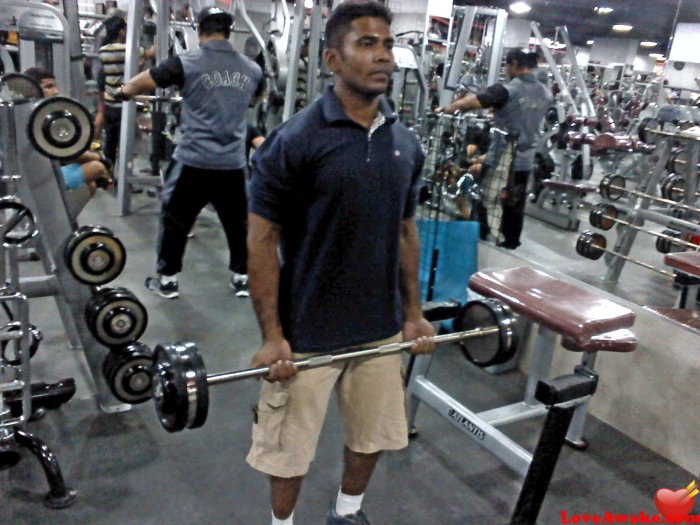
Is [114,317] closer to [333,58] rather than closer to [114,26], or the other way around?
[333,58]

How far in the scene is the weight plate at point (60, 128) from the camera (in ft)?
6.08

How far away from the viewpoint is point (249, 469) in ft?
6.52

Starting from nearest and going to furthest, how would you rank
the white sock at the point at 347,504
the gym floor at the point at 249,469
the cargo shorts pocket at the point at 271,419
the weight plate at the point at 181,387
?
the weight plate at the point at 181,387
the cargo shorts pocket at the point at 271,419
the white sock at the point at 347,504
the gym floor at the point at 249,469

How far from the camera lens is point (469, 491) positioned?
1.99 meters

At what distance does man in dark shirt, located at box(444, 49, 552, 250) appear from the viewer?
3184 millimetres

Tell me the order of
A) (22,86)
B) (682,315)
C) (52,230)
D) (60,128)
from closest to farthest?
1. (60,128)
2. (52,230)
3. (682,315)
4. (22,86)

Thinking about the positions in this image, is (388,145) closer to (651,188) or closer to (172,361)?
(172,361)

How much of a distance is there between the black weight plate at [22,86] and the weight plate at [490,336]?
189 cm

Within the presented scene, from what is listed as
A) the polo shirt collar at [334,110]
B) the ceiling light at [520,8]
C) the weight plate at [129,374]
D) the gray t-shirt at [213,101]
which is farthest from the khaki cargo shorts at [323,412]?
the ceiling light at [520,8]

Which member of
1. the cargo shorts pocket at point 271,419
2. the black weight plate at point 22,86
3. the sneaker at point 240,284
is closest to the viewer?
the cargo shorts pocket at point 271,419

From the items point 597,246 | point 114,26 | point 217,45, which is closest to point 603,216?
point 597,246

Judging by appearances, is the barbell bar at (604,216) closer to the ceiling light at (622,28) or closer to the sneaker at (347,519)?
the ceiling light at (622,28)

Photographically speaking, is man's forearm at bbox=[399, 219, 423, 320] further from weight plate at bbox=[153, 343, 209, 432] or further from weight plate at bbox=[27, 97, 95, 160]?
weight plate at bbox=[27, 97, 95, 160]

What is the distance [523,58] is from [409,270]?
7.54 ft
